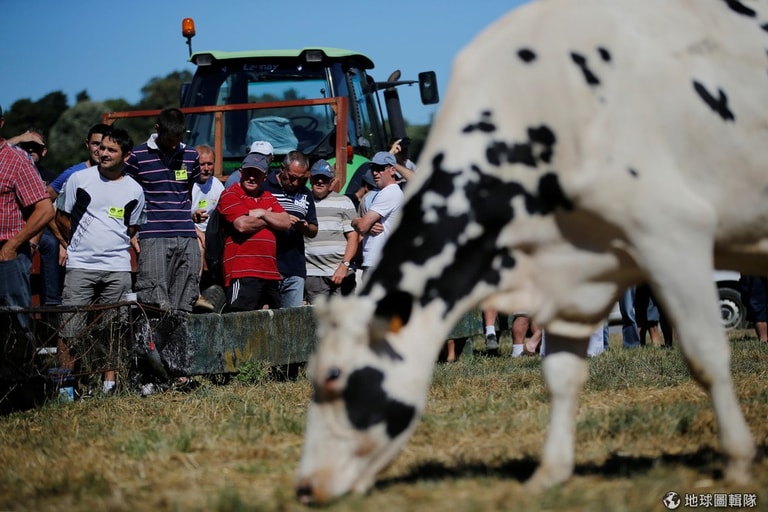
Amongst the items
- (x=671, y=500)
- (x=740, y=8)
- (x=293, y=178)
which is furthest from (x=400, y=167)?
(x=671, y=500)

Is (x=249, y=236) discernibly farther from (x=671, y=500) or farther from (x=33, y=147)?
(x=671, y=500)

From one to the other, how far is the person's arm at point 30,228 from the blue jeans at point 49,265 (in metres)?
1.99

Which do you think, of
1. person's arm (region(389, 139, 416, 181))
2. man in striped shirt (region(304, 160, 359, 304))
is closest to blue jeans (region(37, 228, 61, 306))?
man in striped shirt (region(304, 160, 359, 304))

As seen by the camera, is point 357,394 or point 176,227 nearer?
point 357,394

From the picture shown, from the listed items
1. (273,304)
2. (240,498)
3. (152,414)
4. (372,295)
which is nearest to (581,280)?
(372,295)

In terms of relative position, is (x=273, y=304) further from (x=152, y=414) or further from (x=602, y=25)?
(x=602, y=25)

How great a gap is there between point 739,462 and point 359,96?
10.2m

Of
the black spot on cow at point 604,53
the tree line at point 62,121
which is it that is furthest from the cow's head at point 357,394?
the tree line at point 62,121

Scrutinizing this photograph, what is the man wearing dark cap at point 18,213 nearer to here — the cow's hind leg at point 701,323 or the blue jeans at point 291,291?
the blue jeans at point 291,291

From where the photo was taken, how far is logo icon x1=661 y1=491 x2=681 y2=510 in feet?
15.8

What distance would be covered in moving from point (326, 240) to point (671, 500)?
7711 mm

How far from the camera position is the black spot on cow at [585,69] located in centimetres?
533

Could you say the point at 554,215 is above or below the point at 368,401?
above

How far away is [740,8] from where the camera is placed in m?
6.12
